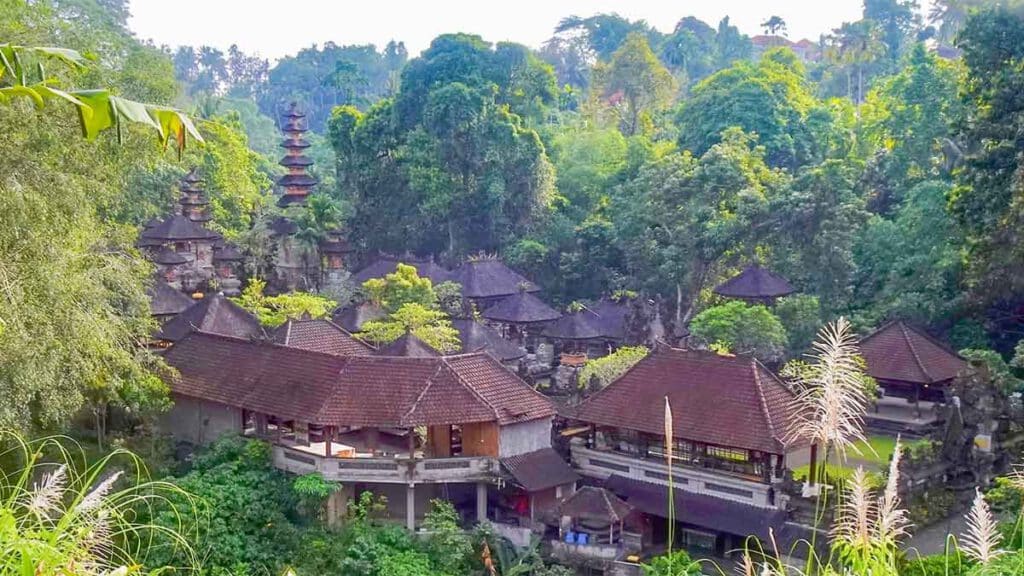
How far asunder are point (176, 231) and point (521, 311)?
14.6 meters

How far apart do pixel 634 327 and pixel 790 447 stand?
1326 cm

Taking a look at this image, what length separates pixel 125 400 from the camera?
72.0 feet

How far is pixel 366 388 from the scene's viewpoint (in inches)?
802

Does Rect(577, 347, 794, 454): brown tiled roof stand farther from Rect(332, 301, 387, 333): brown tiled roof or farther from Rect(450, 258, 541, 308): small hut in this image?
Rect(450, 258, 541, 308): small hut

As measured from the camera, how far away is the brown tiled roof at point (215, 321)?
91.1ft

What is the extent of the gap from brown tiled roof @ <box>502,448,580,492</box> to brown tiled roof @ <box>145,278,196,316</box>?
14.8 m

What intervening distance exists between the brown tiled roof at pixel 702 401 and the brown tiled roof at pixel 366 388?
157cm

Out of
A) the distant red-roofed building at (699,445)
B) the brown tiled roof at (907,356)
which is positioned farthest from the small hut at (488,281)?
the distant red-roofed building at (699,445)

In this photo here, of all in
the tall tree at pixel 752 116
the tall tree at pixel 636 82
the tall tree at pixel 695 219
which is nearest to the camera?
the tall tree at pixel 695 219

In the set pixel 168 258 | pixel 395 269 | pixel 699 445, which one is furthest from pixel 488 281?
pixel 699 445

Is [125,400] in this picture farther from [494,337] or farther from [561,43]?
[561,43]

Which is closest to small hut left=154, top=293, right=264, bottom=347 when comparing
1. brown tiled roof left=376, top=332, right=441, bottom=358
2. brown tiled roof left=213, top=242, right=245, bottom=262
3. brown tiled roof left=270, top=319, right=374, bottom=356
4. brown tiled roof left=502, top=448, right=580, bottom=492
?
brown tiled roof left=270, top=319, right=374, bottom=356

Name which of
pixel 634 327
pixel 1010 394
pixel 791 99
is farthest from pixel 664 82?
A: pixel 1010 394

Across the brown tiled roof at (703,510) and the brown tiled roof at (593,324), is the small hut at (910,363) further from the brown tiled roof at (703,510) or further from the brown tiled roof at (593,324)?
the brown tiled roof at (593,324)
